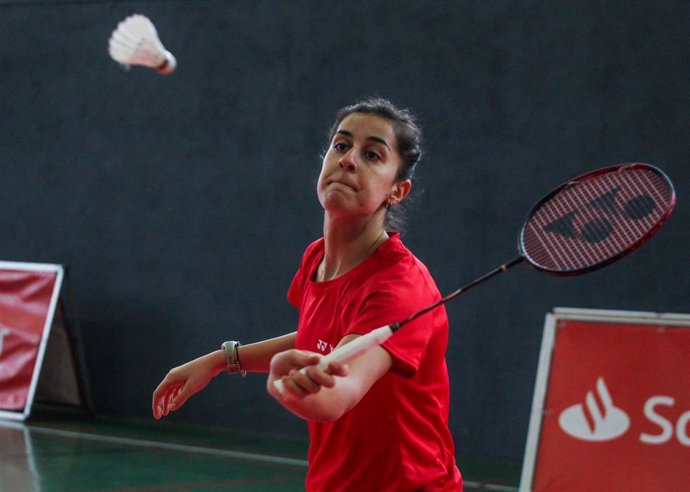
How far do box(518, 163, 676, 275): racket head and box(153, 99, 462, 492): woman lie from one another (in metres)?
0.35

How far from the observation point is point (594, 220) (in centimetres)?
286

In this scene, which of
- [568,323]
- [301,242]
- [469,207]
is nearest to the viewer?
[568,323]

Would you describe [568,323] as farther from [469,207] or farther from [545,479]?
[469,207]

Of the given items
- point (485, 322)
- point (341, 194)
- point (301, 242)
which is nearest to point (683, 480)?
point (341, 194)

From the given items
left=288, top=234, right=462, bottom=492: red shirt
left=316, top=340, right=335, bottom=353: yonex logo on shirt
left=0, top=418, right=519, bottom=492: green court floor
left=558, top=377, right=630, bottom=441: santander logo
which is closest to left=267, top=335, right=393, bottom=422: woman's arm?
left=288, top=234, right=462, bottom=492: red shirt

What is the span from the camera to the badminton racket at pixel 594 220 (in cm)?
261

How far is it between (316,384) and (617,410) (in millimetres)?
2284

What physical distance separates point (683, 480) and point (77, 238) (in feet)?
16.0

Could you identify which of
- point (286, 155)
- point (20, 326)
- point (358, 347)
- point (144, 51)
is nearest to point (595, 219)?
point (358, 347)

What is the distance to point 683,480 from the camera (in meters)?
3.76

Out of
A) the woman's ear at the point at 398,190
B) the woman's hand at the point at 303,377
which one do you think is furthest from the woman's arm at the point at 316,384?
the woman's ear at the point at 398,190

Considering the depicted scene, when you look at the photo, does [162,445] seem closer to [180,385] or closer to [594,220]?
[180,385]

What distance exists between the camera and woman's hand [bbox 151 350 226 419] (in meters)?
2.67

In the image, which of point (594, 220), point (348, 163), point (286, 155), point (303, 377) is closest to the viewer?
point (303, 377)
